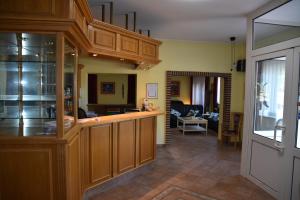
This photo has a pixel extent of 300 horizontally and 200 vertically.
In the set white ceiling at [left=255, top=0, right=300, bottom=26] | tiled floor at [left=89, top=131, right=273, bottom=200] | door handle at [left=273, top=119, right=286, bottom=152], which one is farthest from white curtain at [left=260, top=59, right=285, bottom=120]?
tiled floor at [left=89, top=131, right=273, bottom=200]

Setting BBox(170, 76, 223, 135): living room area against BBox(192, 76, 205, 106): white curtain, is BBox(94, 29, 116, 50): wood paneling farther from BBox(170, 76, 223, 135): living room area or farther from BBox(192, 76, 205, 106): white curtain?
BBox(192, 76, 205, 106): white curtain

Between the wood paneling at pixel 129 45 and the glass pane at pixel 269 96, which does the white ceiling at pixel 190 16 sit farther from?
the glass pane at pixel 269 96

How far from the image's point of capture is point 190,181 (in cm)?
356

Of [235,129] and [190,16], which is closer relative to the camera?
[190,16]

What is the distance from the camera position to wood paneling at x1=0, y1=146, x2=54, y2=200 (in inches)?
78.0

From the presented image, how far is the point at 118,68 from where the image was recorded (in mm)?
5281

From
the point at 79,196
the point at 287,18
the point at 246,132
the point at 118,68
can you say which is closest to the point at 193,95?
the point at 118,68

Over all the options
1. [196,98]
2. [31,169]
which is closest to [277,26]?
[31,169]

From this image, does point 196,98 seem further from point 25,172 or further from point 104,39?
point 25,172

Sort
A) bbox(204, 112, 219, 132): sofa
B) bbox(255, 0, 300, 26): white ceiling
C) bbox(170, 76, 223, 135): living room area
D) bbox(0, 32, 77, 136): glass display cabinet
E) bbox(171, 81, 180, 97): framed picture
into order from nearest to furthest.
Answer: bbox(0, 32, 77, 136): glass display cabinet → bbox(255, 0, 300, 26): white ceiling → bbox(204, 112, 219, 132): sofa → bbox(170, 76, 223, 135): living room area → bbox(171, 81, 180, 97): framed picture

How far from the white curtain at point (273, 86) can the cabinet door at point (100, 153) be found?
2393mm

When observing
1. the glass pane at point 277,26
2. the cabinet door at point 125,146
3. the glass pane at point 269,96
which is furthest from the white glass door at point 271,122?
the cabinet door at point 125,146

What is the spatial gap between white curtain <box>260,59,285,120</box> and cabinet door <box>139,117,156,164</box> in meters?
1.87

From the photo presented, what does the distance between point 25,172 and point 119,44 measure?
2.20 m
